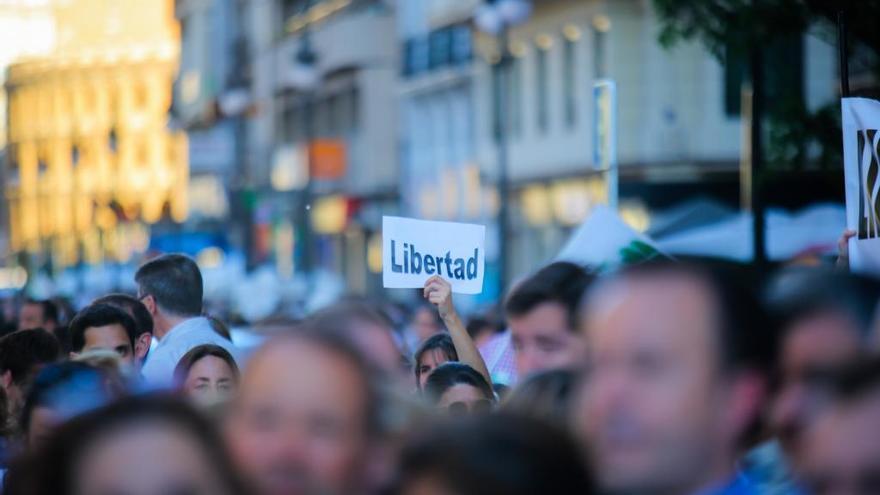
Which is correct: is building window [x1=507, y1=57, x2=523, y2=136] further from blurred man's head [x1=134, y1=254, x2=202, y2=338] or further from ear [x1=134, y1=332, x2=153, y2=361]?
blurred man's head [x1=134, y1=254, x2=202, y2=338]

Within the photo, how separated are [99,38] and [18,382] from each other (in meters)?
130

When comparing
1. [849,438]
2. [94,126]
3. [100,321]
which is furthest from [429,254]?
[94,126]

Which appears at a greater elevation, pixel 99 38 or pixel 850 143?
pixel 99 38

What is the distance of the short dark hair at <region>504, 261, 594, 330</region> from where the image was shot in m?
6.00

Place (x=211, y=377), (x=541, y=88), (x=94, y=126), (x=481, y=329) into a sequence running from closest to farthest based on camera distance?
(x=211, y=377), (x=481, y=329), (x=541, y=88), (x=94, y=126)

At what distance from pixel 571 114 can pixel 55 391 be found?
3006 centimetres

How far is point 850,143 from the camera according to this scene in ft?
32.0

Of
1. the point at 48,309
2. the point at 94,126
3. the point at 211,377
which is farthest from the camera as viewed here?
the point at 94,126

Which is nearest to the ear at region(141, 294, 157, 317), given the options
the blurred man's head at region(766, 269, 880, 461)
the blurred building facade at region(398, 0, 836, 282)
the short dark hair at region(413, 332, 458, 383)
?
the short dark hair at region(413, 332, 458, 383)

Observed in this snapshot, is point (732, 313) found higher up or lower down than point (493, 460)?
higher up

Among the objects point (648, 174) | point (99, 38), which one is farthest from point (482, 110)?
point (99, 38)

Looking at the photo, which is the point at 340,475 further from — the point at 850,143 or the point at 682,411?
the point at 850,143

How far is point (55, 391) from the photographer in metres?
6.13

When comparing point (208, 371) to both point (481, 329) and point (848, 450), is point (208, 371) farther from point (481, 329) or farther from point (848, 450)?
point (481, 329)
